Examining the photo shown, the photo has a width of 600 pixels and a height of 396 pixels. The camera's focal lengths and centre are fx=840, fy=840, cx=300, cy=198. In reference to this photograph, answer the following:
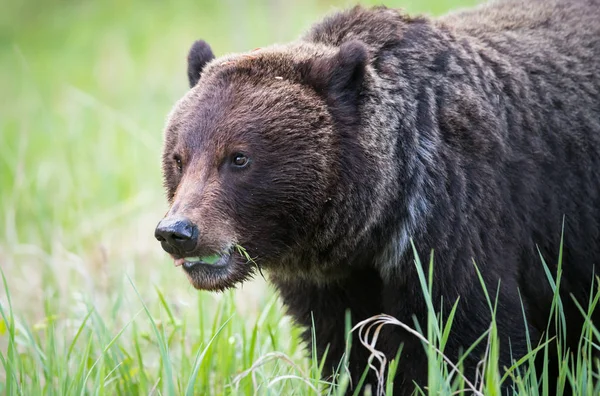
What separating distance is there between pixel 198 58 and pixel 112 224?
4993 mm

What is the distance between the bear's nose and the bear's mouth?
119 millimetres

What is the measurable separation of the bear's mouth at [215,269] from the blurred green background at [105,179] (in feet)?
1.49

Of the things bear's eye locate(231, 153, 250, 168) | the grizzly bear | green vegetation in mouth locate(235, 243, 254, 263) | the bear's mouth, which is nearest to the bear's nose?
the grizzly bear

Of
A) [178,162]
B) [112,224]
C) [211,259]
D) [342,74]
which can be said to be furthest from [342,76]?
[112,224]

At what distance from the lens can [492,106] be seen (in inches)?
193

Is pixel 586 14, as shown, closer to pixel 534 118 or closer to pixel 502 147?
pixel 534 118

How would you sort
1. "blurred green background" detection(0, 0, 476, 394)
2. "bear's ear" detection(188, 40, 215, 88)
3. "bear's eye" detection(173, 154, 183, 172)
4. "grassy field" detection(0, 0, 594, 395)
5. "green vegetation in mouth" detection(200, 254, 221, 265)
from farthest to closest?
"blurred green background" detection(0, 0, 476, 394) → "bear's ear" detection(188, 40, 215, 88) → "grassy field" detection(0, 0, 594, 395) → "bear's eye" detection(173, 154, 183, 172) → "green vegetation in mouth" detection(200, 254, 221, 265)

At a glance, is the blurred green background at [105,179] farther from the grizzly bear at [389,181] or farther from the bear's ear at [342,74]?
the bear's ear at [342,74]

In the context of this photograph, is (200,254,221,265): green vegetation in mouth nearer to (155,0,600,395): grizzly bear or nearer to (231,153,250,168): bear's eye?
(155,0,600,395): grizzly bear

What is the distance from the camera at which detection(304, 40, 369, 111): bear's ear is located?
461cm

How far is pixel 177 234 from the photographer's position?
417cm

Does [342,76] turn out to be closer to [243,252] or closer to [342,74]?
[342,74]

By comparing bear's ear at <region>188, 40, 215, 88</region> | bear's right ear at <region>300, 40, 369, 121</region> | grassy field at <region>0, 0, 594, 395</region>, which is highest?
bear's ear at <region>188, 40, 215, 88</region>

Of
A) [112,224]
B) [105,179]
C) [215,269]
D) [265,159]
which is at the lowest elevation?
[112,224]
